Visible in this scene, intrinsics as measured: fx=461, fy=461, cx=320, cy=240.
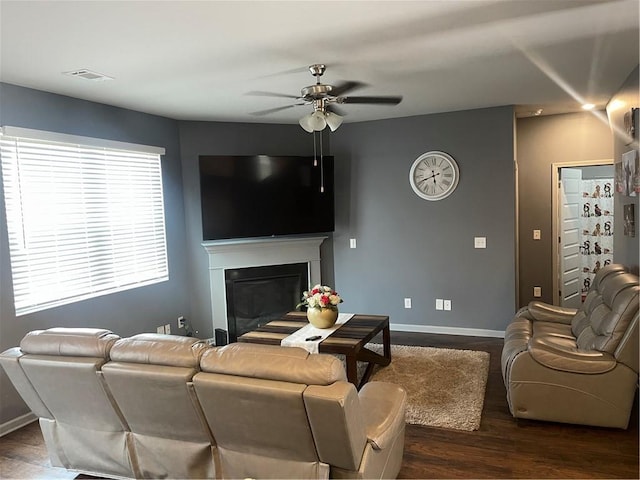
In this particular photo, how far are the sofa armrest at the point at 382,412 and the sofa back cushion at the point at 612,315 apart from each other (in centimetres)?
158

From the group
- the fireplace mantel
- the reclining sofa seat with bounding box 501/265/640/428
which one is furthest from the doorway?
the fireplace mantel

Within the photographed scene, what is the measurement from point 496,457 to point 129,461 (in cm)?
215

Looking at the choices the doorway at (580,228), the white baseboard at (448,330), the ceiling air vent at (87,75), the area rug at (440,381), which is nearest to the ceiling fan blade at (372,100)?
the ceiling air vent at (87,75)

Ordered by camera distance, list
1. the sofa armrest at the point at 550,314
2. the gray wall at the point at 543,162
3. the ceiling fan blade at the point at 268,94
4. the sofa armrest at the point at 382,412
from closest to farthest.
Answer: the sofa armrest at the point at 382,412 → the ceiling fan blade at the point at 268,94 → the sofa armrest at the point at 550,314 → the gray wall at the point at 543,162

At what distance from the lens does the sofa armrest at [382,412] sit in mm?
2166

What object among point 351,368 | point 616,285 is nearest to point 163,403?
point 351,368

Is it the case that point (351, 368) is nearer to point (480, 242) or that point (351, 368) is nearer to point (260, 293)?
point (260, 293)

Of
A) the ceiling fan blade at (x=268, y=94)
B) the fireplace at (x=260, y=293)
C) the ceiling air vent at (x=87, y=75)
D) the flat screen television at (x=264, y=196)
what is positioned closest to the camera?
the ceiling air vent at (x=87, y=75)

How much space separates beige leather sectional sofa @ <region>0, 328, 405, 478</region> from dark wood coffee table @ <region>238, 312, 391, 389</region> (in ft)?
3.07

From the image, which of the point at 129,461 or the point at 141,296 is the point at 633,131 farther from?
the point at 141,296

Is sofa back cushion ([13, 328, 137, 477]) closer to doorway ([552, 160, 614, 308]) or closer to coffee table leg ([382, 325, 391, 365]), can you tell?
coffee table leg ([382, 325, 391, 365])

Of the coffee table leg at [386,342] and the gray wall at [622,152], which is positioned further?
the coffee table leg at [386,342]

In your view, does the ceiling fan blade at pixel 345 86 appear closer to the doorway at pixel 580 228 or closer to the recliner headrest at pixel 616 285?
the recliner headrest at pixel 616 285

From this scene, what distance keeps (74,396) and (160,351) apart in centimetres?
61
